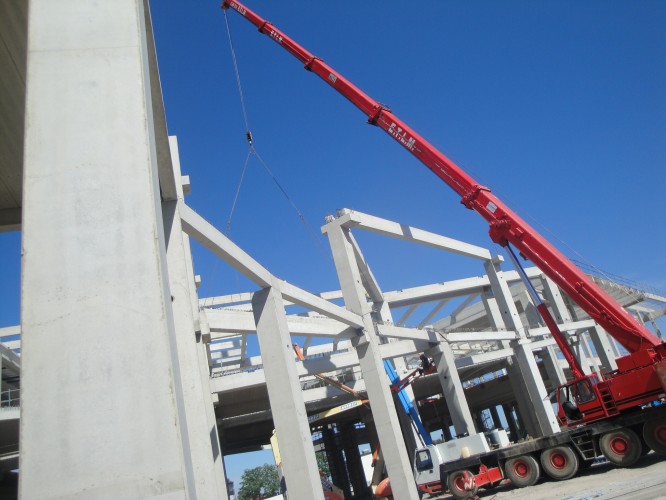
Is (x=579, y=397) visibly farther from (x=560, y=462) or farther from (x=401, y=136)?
(x=401, y=136)

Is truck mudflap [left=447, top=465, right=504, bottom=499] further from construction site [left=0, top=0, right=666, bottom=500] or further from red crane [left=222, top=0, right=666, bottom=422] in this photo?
red crane [left=222, top=0, right=666, bottom=422]

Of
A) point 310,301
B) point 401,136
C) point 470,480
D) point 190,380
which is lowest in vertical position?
point 470,480

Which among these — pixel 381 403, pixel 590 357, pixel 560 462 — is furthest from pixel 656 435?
pixel 590 357

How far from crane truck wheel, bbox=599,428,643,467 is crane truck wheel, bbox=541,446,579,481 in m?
0.94

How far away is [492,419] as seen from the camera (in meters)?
49.5

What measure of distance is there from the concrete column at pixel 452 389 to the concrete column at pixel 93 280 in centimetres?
1803

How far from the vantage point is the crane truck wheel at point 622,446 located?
12.5m

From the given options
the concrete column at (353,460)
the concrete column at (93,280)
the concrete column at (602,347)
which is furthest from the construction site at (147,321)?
the concrete column at (353,460)

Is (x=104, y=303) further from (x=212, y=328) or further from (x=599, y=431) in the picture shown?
(x=599, y=431)

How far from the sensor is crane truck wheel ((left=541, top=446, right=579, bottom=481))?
1363cm

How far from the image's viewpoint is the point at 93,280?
281cm

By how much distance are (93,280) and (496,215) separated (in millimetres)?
15674

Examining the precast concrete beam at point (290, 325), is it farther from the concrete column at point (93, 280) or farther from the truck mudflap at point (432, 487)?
the concrete column at point (93, 280)

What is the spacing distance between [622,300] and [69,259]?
116 feet
